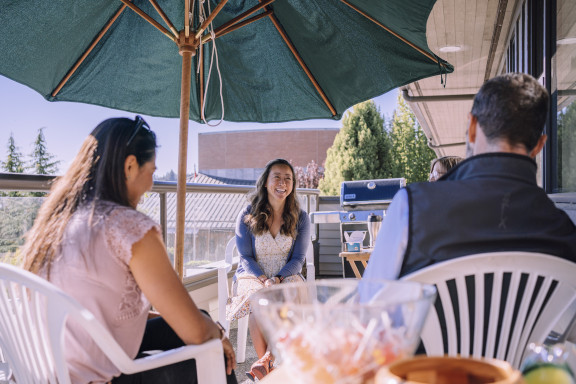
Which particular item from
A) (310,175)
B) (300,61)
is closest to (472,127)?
(300,61)

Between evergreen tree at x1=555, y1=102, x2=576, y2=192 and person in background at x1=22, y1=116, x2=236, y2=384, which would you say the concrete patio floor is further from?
evergreen tree at x1=555, y1=102, x2=576, y2=192

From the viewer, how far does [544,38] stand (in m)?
2.96

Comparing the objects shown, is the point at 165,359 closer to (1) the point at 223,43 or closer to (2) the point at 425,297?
(2) the point at 425,297

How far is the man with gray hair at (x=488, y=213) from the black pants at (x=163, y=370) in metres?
0.75

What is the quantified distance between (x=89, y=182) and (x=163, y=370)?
2.16ft

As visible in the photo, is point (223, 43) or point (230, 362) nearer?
point (230, 362)

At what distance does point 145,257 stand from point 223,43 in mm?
2385

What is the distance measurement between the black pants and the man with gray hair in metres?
0.75

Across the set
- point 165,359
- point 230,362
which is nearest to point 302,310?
point 165,359

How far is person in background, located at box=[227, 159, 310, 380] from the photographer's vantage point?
355cm

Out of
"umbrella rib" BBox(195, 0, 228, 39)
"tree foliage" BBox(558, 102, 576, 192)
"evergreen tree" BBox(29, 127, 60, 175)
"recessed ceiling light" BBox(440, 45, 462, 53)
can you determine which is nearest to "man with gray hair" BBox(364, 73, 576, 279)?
"tree foliage" BBox(558, 102, 576, 192)

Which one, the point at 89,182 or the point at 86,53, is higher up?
the point at 86,53

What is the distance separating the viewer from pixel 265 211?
12.6ft

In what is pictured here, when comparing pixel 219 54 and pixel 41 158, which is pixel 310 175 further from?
pixel 219 54
